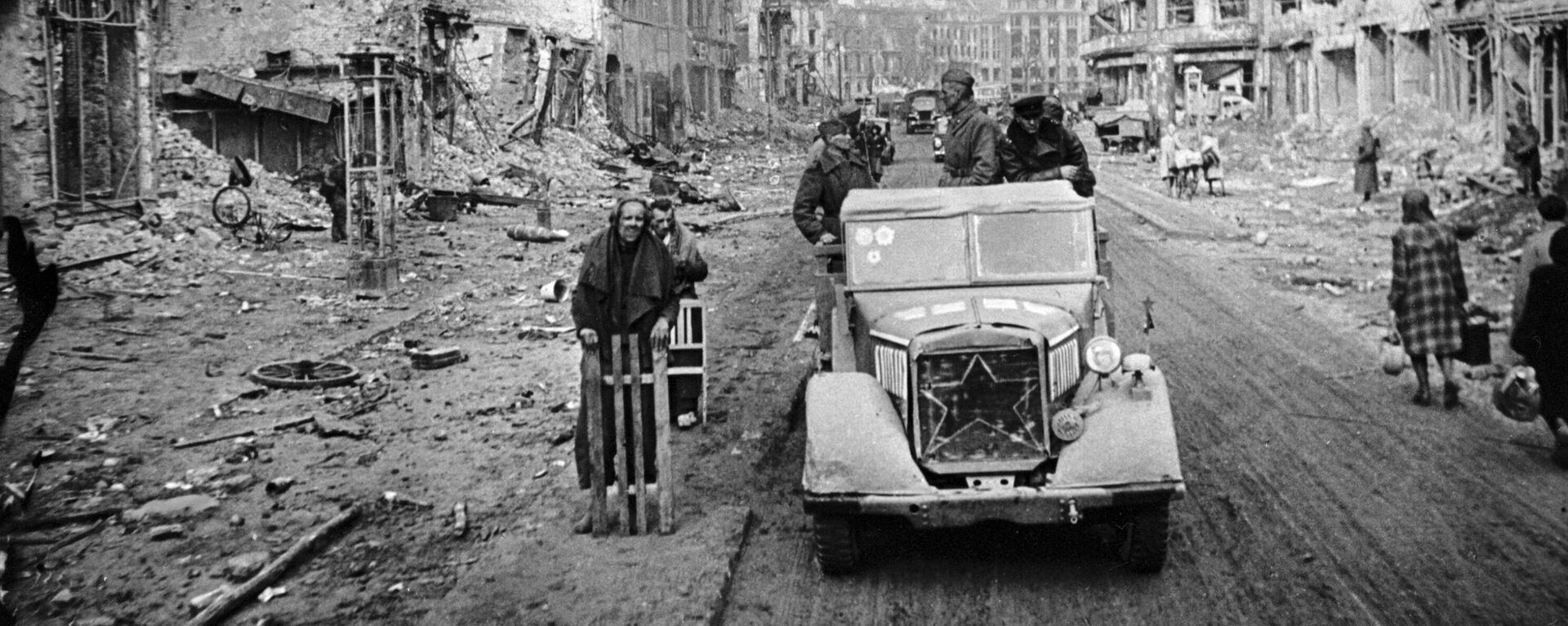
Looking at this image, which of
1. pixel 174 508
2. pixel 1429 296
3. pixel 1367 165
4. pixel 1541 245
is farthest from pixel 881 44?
pixel 174 508

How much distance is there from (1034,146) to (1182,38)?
2066 inches

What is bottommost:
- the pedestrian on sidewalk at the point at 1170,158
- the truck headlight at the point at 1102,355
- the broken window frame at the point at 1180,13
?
the truck headlight at the point at 1102,355

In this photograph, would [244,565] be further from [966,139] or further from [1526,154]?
[1526,154]

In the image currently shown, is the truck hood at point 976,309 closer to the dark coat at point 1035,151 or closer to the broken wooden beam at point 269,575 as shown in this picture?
the broken wooden beam at point 269,575

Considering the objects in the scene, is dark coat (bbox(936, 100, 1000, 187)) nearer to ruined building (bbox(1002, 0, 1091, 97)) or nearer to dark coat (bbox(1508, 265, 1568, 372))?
dark coat (bbox(1508, 265, 1568, 372))

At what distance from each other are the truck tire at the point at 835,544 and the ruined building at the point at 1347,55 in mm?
22037

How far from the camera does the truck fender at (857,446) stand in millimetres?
5953

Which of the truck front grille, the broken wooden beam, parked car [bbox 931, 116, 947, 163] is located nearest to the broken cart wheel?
the broken wooden beam

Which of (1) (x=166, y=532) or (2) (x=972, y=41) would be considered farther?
(2) (x=972, y=41)

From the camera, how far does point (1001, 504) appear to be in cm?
583

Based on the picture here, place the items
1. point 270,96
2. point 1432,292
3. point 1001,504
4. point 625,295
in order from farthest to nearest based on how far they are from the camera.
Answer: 1. point 270,96
2. point 1432,292
3. point 625,295
4. point 1001,504

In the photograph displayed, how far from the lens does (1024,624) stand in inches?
217

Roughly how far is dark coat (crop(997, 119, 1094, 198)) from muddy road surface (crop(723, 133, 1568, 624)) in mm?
2128

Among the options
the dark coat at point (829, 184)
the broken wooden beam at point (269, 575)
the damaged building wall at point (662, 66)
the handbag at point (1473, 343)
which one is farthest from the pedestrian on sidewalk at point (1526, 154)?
the damaged building wall at point (662, 66)
